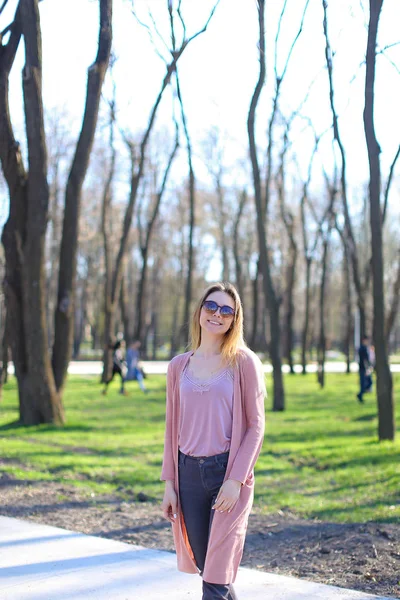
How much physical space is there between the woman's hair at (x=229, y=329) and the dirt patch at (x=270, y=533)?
226cm

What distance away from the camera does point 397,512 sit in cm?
792

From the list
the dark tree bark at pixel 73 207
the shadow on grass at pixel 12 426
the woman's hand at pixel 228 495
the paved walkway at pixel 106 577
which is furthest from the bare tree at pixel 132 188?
the woman's hand at pixel 228 495

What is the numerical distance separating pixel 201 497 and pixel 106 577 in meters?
1.82

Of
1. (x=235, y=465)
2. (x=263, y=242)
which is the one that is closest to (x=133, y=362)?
(x=263, y=242)

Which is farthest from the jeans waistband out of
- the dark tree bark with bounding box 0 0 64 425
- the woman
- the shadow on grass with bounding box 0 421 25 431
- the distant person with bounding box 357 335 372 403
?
the distant person with bounding box 357 335 372 403

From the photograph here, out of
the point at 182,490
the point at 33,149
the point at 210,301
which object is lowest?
the point at 182,490

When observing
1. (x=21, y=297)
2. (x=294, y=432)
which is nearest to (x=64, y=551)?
(x=21, y=297)

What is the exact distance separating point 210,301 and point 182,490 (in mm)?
1000

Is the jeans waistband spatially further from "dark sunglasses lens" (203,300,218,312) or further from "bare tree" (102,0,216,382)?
"bare tree" (102,0,216,382)

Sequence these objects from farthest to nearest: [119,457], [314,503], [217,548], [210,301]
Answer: [119,457] < [314,503] < [210,301] < [217,548]

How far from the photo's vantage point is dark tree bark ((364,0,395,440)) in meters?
12.0

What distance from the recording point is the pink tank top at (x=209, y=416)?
4.05 meters

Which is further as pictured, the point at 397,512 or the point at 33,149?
the point at 33,149

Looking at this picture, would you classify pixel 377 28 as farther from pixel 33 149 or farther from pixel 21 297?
pixel 21 297
